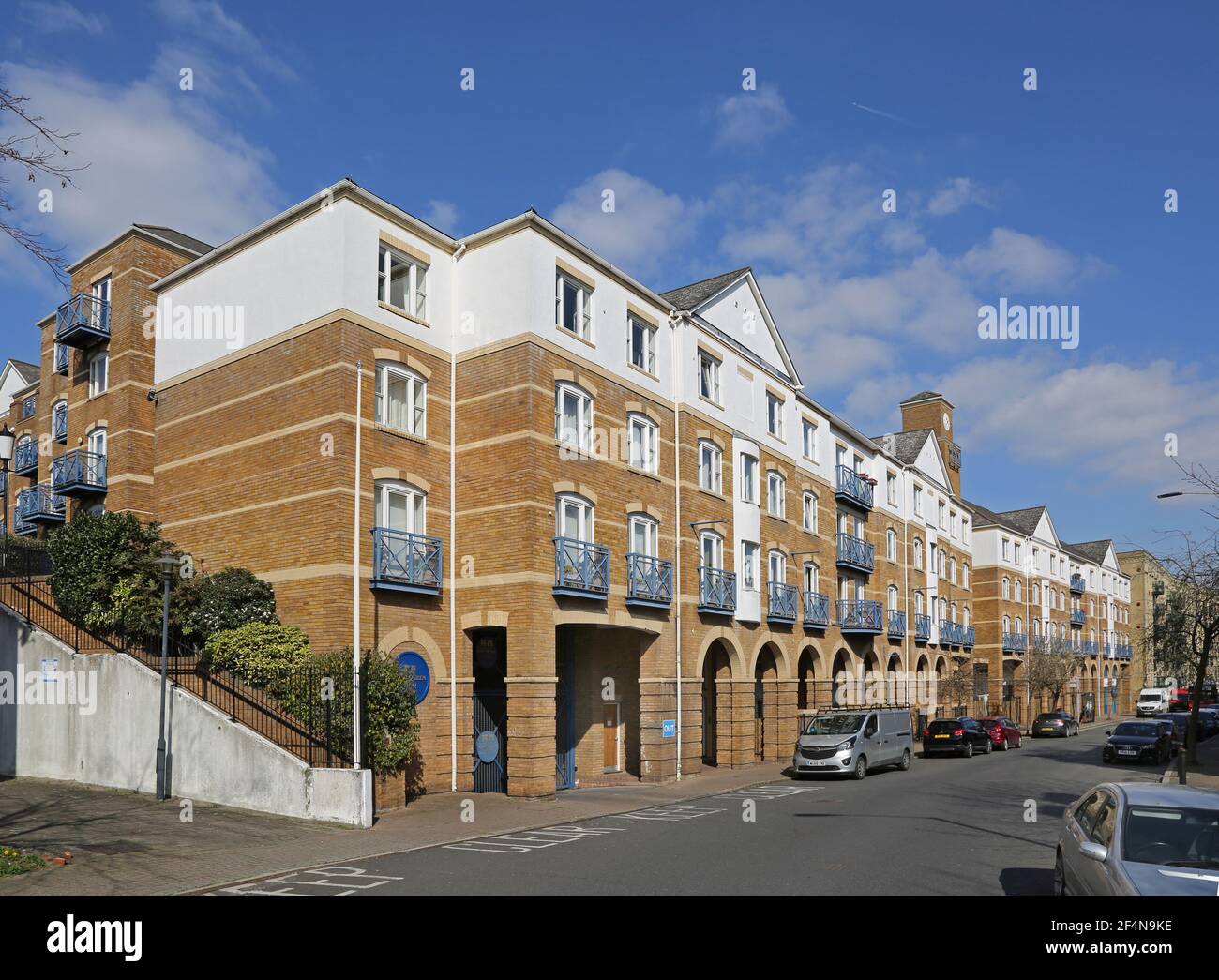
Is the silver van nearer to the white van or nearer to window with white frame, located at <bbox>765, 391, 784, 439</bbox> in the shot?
window with white frame, located at <bbox>765, 391, 784, 439</bbox>

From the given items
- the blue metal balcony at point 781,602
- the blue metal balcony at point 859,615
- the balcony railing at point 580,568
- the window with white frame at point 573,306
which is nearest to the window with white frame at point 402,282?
the window with white frame at point 573,306

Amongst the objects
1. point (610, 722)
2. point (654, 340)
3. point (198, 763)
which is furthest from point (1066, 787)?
point (198, 763)

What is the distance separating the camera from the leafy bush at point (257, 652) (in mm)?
19688

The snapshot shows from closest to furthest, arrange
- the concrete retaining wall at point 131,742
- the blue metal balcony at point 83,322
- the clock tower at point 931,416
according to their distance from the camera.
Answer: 1. the concrete retaining wall at point 131,742
2. the blue metal balcony at point 83,322
3. the clock tower at point 931,416

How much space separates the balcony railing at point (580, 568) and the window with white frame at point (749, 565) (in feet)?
26.2

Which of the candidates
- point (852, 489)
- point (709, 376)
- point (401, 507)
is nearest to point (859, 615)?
point (852, 489)

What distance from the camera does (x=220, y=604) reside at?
68.7 feet

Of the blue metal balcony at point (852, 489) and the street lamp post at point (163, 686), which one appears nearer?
the street lamp post at point (163, 686)

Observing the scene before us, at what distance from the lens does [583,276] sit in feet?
81.2

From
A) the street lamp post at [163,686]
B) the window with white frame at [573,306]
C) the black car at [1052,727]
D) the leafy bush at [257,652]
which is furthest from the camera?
the black car at [1052,727]

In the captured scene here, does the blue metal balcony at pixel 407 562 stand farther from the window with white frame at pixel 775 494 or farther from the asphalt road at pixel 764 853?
the window with white frame at pixel 775 494

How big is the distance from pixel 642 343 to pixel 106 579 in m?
14.0
